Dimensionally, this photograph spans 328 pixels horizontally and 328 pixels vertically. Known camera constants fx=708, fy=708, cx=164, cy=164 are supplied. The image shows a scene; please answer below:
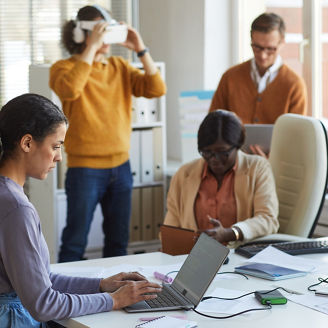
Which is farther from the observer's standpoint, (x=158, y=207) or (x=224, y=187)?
(x=158, y=207)

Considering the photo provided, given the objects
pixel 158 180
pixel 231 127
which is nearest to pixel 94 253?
pixel 158 180

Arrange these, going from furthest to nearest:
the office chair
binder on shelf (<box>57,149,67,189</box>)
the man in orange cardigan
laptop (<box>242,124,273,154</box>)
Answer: binder on shelf (<box>57,149,67,189</box>) → the man in orange cardigan → laptop (<box>242,124,273,154</box>) → the office chair

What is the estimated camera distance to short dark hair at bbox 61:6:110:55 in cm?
361

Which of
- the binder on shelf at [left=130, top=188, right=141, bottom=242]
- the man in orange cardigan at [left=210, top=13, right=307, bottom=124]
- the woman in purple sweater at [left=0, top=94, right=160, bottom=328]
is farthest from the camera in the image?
the binder on shelf at [left=130, top=188, right=141, bottom=242]

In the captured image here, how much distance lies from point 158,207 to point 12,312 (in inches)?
117

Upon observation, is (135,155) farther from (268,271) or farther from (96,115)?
(268,271)

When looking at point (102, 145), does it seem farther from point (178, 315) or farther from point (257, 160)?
point (178, 315)

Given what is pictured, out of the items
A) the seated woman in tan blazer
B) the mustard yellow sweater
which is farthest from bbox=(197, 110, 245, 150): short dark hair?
the mustard yellow sweater

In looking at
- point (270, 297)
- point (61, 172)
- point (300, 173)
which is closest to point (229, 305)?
point (270, 297)

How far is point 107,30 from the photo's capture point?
3.57 m

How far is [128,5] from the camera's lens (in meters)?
4.81

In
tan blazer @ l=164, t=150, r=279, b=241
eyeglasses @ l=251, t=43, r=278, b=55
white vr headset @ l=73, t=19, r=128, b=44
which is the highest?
white vr headset @ l=73, t=19, r=128, b=44

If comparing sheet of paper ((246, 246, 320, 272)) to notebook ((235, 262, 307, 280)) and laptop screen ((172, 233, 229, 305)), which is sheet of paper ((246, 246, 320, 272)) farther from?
laptop screen ((172, 233, 229, 305))

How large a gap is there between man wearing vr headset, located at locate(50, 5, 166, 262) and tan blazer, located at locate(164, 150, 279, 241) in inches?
26.2
